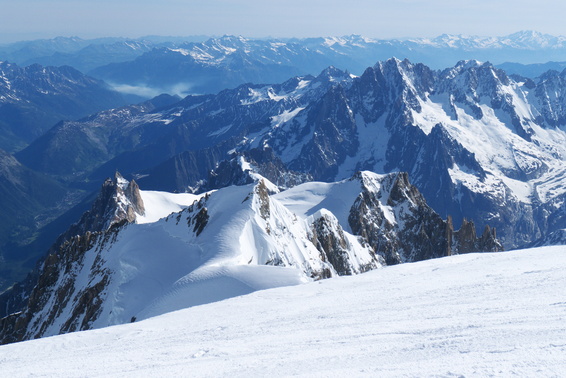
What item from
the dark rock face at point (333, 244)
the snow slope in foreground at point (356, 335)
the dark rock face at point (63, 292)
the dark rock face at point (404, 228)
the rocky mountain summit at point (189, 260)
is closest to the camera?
the snow slope in foreground at point (356, 335)

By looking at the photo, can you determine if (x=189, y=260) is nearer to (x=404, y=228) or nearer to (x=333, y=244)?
(x=333, y=244)

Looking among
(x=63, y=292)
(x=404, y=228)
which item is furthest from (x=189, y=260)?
(x=404, y=228)

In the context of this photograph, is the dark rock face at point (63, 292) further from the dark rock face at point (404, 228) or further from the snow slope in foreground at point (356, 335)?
the dark rock face at point (404, 228)

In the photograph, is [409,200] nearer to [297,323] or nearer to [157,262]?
[157,262]

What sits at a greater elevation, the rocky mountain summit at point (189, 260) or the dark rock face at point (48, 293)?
the rocky mountain summit at point (189, 260)

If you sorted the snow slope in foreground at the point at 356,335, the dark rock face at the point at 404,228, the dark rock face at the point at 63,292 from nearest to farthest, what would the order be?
the snow slope in foreground at the point at 356,335 < the dark rock face at the point at 63,292 < the dark rock face at the point at 404,228

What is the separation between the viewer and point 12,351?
28250 mm

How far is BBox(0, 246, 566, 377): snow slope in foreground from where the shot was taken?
19.2 metres

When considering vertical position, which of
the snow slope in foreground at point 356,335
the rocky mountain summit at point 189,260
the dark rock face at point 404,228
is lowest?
the dark rock face at point 404,228

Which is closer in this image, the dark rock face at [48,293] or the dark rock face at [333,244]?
the dark rock face at [48,293]

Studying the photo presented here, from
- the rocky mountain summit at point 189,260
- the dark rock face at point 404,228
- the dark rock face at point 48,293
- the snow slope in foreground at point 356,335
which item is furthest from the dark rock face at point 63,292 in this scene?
the dark rock face at point 404,228

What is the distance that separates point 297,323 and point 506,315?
10798 mm

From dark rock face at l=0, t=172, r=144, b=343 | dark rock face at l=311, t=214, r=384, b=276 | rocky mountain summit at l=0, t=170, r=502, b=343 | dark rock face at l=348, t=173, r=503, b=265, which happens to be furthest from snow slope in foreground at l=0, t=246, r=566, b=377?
dark rock face at l=348, t=173, r=503, b=265

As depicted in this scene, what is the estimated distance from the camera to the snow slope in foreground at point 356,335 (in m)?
19.2
